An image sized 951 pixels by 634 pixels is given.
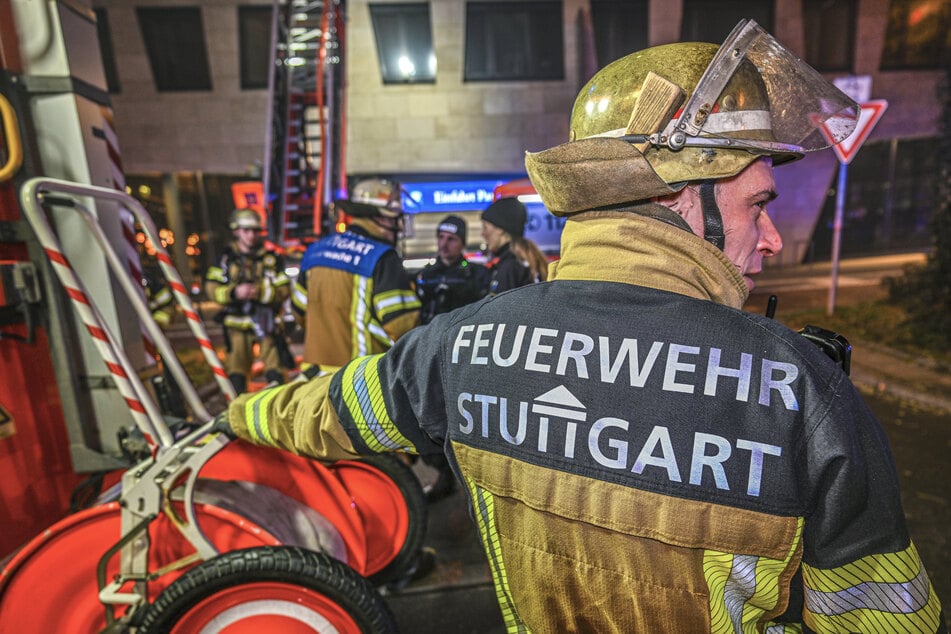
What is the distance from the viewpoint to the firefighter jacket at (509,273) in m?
4.57

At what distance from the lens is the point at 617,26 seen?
14.6m

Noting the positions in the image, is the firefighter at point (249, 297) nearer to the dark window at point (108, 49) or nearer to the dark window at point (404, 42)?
the dark window at point (404, 42)

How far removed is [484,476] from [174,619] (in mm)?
1094

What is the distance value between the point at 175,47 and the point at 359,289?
14930mm

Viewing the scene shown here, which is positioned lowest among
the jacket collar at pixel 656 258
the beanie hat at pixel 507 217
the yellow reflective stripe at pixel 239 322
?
the yellow reflective stripe at pixel 239 322

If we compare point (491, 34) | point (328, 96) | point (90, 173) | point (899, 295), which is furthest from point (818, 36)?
point (90, 173)

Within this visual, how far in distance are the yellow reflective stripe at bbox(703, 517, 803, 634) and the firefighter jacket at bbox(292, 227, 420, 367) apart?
97.7 inches

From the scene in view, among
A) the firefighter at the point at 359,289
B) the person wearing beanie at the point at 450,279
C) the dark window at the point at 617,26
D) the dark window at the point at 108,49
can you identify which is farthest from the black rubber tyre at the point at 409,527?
the dark window at the point at 108,49

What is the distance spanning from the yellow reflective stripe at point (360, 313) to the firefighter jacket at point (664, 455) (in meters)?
2.20

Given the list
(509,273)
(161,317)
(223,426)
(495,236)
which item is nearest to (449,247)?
(495,236)

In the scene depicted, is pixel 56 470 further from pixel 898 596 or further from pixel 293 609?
pixel 898 596

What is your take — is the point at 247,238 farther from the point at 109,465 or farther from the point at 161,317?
the point at 109,465

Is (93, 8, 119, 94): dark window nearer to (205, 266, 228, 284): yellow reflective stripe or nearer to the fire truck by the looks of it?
(205, 266, 228, 284): yellow reflective stripe

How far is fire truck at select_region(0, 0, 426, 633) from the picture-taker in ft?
5.20
